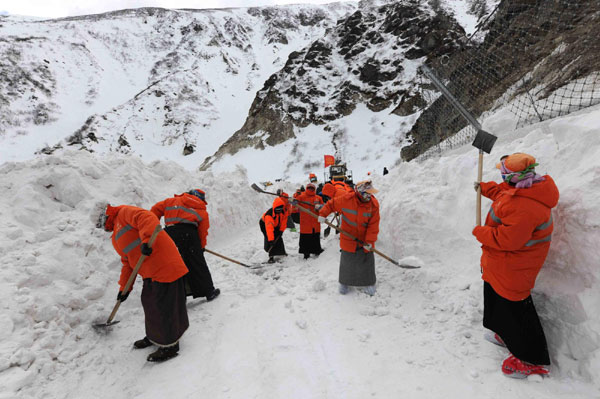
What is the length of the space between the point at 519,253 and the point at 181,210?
3720mm

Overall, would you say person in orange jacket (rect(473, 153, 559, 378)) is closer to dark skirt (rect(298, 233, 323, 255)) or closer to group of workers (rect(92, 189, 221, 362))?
group of workers (rect(92, 189, 221, 362))

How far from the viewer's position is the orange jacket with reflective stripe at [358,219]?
369cm

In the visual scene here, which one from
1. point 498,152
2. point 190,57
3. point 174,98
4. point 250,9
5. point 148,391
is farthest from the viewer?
point 250,9

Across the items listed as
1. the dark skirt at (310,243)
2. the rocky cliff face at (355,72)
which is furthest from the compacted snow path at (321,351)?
the rocky cliff face at (355,72)

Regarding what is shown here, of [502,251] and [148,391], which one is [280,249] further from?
[502,251]

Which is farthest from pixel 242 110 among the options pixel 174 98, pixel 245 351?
pixel 245 351

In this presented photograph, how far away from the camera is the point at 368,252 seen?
372 centimetres

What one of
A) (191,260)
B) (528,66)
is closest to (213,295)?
(191,260)

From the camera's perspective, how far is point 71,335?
114 inches

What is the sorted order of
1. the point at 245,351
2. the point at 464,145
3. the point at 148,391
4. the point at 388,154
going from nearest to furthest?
the point at 148,391 < the point at 245,351 < the point at 464,145 < the point at 388,154

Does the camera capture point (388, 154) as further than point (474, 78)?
Yes

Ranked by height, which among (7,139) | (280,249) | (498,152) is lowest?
(280,249)

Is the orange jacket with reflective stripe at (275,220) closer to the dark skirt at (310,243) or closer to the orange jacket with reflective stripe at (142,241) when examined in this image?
the dark skirt at (310,243)

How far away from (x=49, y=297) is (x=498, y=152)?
551cm
